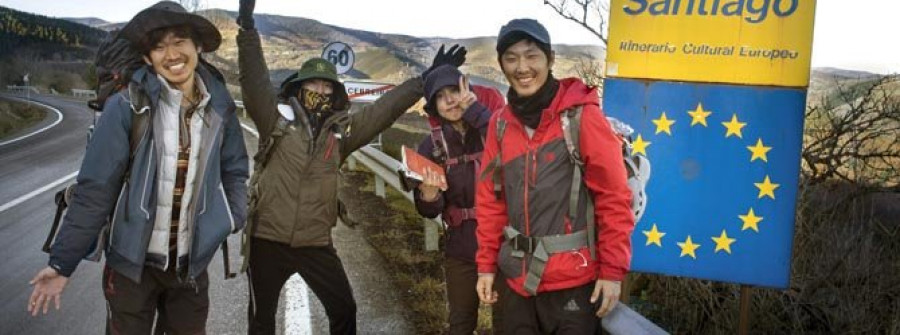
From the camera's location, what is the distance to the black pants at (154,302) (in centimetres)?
241

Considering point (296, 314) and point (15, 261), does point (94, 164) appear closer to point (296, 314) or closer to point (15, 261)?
point (296, 314)

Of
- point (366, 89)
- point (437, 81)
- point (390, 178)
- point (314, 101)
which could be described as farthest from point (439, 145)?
point (366, 89)

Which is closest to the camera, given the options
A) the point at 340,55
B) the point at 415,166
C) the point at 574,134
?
the point at 574,134

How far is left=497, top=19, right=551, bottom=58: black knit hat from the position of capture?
2381 mm

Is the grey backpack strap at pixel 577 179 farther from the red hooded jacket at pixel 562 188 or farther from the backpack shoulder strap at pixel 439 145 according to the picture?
the backpack shoulder strap at pixel 439 145

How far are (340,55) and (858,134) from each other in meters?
10.4

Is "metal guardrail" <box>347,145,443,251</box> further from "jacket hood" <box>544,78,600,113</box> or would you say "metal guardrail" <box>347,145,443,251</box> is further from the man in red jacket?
"jacket hood" <box>544,78,600,113</box>

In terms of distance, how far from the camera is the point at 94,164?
2.23 meters

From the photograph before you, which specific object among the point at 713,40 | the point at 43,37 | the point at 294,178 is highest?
the point at 43,37

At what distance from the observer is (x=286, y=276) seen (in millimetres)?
3180

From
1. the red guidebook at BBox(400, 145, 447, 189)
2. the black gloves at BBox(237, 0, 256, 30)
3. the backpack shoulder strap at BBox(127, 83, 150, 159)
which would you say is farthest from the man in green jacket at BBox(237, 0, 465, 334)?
the backpack shoulder strap at BBox(127, 83, 150, 159)

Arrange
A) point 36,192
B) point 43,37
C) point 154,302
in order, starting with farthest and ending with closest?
1. point 43,37
2. point 36,192
3. point 154,302

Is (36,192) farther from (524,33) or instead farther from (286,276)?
(524,33)

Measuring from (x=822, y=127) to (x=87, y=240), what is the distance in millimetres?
5570
